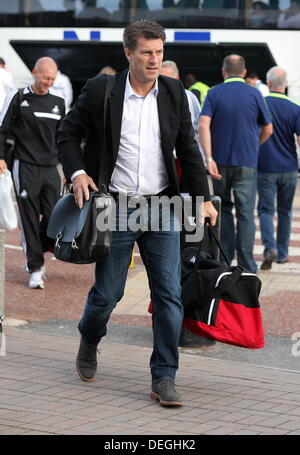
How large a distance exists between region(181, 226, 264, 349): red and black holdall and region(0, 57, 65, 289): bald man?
136 inches

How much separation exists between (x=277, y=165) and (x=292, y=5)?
10580mm

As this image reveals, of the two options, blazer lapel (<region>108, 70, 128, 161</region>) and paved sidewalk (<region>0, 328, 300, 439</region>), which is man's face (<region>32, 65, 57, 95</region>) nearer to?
paved sidewalk (<region>0, 328, 300, 439</region>)

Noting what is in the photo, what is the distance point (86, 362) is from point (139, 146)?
1.33 meters

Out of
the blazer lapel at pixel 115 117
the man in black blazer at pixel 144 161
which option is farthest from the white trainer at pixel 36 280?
the blazer lapel at pixel 115 117

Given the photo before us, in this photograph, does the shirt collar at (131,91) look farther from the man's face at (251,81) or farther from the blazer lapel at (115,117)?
the man's face at (251,81)

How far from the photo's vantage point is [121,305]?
342 inches

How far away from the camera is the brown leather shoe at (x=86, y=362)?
606 cm

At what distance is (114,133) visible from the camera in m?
5.58

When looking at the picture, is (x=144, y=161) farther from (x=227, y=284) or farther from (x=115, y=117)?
(x=227, y=284)

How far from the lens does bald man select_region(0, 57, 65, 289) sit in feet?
30.6

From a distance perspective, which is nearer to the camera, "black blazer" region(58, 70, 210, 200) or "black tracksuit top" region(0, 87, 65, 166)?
"black blazer" region(58, 70, 210, 200)

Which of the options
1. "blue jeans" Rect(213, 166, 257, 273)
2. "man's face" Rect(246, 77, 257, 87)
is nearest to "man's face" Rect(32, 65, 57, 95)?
"blue jeans" Rect(213, 166, 257, 273)

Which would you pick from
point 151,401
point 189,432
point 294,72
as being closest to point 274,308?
point 151,401

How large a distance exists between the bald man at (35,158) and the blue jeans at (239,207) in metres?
1.60
